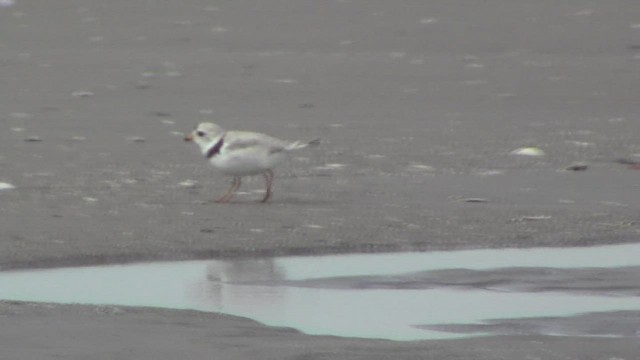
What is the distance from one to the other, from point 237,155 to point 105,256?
1.83m

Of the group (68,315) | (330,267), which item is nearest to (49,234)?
(330,267)

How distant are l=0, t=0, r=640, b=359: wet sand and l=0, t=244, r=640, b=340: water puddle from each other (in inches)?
10.9

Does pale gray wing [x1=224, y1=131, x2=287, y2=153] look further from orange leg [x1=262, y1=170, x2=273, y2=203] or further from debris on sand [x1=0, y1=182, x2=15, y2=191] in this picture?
debris on sand [x1=0, y1=182, x2=15, y2=191]

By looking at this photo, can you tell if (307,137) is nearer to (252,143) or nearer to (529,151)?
(529,151)

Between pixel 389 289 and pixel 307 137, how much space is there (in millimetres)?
4977

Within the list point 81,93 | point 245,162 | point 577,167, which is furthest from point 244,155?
point 81,93

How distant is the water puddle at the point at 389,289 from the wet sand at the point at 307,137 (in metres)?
0.28

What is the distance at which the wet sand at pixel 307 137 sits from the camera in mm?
6887

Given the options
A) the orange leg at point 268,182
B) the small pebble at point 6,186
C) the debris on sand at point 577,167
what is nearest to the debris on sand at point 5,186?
the small pebble at point 6,186

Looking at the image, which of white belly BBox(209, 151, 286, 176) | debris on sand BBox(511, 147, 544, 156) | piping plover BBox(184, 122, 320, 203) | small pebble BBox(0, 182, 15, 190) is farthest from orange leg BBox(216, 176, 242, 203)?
debris on sand BBox(511, 147, 544, 156)

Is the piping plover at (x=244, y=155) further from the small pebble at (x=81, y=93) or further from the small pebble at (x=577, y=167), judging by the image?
the small pebble at (x=81, y=93)

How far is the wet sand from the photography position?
271 inches

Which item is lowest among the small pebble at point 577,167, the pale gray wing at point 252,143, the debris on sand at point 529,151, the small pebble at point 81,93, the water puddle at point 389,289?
the small pebble at point 81,93

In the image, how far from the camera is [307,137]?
1287cm
